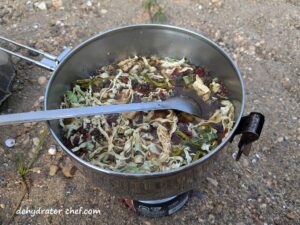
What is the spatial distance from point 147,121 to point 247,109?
1335mm

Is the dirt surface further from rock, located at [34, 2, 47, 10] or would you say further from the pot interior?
the pot interior

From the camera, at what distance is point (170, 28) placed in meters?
2.33

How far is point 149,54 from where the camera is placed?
254 centimetres

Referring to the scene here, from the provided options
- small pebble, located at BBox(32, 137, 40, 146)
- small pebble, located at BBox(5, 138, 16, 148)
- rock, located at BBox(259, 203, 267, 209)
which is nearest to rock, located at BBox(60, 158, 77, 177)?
small pebble, located at BBox(32, 137, 40, 146)

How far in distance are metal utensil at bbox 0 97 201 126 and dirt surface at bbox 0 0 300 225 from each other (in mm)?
388

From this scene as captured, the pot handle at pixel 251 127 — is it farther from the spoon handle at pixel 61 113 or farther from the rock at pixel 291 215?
the rock at pixel 291 215

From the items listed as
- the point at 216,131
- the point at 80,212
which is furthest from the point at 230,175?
the point at 80,212

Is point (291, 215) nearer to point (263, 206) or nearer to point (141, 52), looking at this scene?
point (263, 206)

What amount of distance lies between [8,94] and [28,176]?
0.73 m

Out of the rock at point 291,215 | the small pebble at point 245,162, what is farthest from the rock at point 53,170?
the rock at point 291,215

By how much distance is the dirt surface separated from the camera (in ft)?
8.90

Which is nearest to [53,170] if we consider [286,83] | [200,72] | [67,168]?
[67,168]

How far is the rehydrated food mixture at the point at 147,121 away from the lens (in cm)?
206

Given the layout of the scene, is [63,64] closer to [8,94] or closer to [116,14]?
[8,94]
